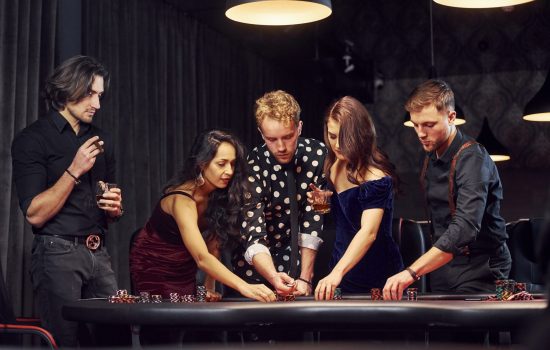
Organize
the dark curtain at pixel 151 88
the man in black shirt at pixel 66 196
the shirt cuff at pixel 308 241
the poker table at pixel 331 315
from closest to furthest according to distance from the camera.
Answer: the poker table at pixel 331 315, the man in black shirt at pixel 66 196, the shirt cuff at pixel 308 241, the dark curtain at pixel 151 88

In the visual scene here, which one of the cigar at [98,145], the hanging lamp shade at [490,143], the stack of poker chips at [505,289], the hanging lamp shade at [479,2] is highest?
the hanging lamp shade at [479,2]

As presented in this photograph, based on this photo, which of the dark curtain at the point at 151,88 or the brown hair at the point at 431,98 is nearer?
the brown hair at the point at 431,98

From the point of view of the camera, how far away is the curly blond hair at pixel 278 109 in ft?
9.87

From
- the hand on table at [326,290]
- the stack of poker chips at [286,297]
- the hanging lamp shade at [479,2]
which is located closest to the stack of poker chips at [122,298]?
the stack of poker chips at [286,297]

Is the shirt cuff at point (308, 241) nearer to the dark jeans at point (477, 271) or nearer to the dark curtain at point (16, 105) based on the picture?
the dark jeans at point (477, 271)

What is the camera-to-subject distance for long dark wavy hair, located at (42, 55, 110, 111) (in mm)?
3191

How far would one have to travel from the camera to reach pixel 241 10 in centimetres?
326

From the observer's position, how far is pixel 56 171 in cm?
315

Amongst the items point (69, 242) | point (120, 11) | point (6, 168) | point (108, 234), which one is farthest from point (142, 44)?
point (69, 242)

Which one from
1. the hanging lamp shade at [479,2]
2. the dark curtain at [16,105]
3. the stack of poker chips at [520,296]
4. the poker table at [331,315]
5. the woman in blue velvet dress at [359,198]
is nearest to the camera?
the poker table at [331,315]

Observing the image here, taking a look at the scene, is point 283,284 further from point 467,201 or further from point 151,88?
point 151,88

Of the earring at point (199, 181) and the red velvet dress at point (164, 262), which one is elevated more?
the earring at point (199, 181)

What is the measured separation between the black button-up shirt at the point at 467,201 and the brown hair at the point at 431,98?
0.49ft

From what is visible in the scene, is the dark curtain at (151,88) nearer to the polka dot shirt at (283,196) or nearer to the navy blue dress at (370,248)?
the polka dot shirt at (283,196)
